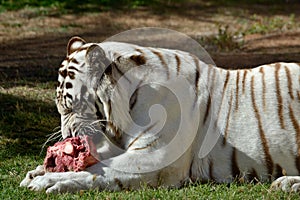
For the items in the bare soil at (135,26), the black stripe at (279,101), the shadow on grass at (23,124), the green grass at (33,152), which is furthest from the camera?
the bare soil at (135,26)

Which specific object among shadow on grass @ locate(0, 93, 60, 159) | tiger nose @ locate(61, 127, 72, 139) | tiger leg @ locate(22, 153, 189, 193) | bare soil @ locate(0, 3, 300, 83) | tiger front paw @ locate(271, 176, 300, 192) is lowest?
bare soil @ locate(0, 3, 300, 83)

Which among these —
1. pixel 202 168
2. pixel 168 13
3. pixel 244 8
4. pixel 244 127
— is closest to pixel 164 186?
pixel 202 168

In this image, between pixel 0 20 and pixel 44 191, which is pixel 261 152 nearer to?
pixel 44 191

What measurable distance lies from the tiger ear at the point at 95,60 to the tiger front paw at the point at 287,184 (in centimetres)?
125

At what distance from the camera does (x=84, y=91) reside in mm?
4359

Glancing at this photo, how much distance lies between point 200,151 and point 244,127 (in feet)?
1.03

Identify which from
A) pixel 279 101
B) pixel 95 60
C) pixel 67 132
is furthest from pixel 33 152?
Answer: pixel 279 101

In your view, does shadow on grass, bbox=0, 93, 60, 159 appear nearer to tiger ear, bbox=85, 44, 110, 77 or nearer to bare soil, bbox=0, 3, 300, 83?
bare soil, bbox=0, 3, 300, 83

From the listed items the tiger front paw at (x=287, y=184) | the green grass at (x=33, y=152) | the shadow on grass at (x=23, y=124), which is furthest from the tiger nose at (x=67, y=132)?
the tiger front paw at (x=287, y=184)

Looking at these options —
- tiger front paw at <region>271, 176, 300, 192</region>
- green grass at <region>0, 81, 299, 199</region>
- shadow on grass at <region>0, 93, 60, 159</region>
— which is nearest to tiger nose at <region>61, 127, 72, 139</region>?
green grass at <region>0, 81, 299, 199</region>

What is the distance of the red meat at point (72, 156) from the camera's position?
4281 mm

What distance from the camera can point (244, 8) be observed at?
1714cm

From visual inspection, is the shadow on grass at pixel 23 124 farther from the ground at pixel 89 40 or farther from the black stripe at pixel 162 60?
the black stripe at pixel 162 60

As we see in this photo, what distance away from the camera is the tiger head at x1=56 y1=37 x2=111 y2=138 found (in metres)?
4.33
